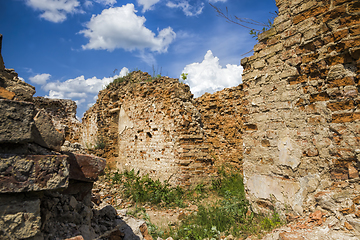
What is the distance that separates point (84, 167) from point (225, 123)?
5745mm

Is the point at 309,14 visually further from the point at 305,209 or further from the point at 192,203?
the point at 192,203

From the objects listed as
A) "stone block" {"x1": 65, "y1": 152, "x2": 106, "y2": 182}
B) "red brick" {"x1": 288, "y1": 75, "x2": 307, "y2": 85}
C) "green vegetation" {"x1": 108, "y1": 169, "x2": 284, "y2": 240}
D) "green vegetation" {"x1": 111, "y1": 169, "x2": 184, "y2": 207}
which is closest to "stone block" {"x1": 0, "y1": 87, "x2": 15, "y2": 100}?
"stone block" {"x1": 65, "y1": 152, "x2": 106, "y2": 182}

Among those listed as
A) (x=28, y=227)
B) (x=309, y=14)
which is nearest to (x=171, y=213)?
(x=28, y=227)

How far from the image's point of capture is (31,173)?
4.71ft

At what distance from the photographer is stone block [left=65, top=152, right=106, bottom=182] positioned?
2004 millimetres

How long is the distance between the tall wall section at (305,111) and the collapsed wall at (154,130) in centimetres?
242

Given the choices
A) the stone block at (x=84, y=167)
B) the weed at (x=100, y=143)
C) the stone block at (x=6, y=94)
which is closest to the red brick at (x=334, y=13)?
the stone block at (x=84, y=167)

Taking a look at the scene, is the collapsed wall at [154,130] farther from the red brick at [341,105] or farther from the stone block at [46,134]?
the stone block at [46,134]

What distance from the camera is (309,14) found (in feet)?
9.31

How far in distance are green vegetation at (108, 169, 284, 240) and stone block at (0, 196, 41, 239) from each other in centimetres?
261

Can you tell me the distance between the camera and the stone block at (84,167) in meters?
2.00

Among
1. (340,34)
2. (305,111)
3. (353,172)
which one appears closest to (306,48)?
(340,34)

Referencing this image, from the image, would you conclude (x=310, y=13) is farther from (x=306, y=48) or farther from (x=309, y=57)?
(x=309, y=57)

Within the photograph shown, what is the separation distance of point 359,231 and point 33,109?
9.98ft
